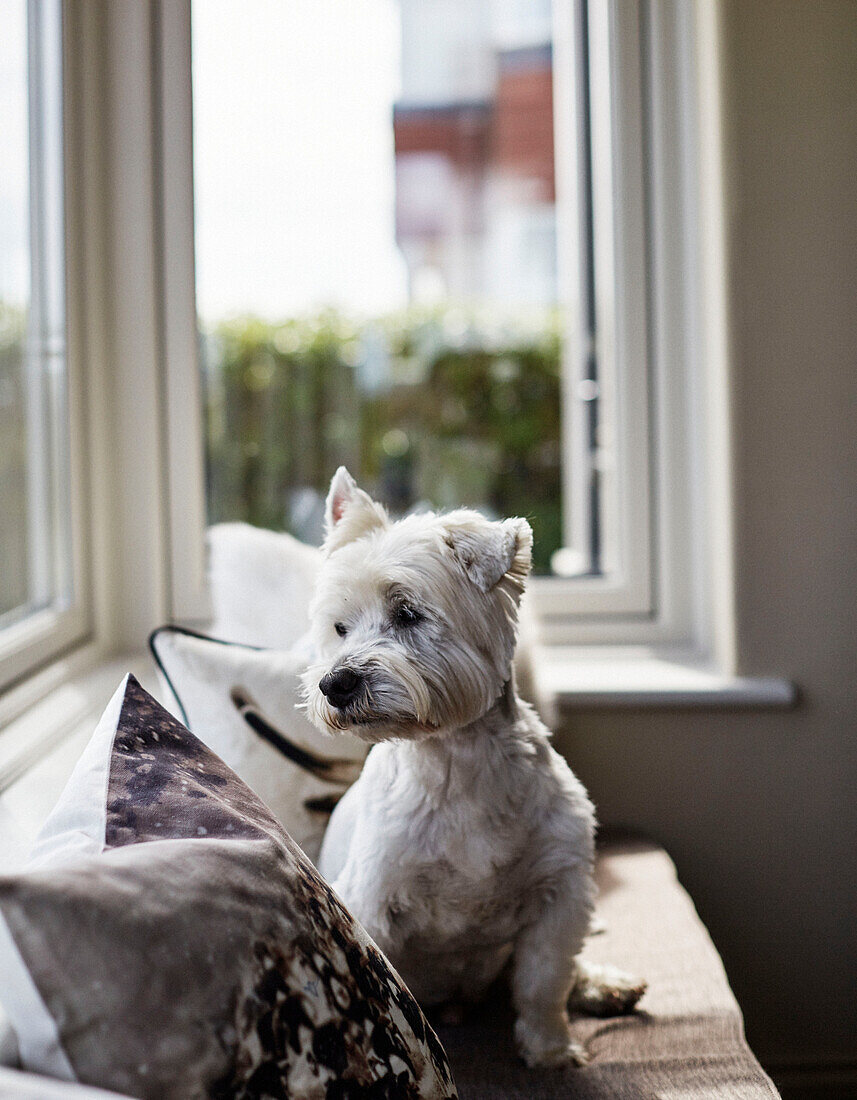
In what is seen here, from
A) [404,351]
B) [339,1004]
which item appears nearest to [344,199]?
[404,351]

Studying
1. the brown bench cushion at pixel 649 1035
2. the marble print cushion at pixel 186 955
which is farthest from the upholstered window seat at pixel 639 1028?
the marble print cushion at pixel 186 955

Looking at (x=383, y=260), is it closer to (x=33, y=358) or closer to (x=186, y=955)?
(x=33, y=358)

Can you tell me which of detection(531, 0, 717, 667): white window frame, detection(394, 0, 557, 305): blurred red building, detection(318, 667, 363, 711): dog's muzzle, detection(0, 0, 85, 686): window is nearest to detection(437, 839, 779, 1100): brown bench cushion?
detection(318, 667, 363, 711): dog's muzzle

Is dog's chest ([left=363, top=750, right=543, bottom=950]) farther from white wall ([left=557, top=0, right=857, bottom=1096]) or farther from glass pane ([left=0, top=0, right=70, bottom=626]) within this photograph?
glass pane ([left=0, top=0, right=70, bottom=626])

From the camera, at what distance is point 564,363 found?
10.2 ft

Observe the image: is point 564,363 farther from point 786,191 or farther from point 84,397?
point 84,397

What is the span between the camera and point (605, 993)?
123cm

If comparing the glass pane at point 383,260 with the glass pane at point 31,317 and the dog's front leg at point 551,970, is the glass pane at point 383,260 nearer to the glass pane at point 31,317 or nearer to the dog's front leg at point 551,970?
the glass pane at point 31,317

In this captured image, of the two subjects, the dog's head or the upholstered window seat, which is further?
the upholstered window seat

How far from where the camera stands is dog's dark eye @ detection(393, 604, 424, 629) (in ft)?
3.26

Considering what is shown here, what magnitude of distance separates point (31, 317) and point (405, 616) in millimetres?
1128

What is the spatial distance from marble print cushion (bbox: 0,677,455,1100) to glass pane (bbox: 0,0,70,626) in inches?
39.8

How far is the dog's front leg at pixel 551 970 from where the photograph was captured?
3.48 feet

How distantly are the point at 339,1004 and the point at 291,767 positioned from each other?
2.15ft
